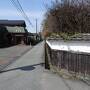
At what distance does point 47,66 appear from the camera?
16.6 metres

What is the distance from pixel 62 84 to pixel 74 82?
0.56m

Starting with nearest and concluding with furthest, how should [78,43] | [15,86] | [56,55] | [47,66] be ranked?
[15,86]
[78,43]
[56,55]
[47,66]

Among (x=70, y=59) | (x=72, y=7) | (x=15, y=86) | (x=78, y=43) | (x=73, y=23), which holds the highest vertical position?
(x=72, y=7)

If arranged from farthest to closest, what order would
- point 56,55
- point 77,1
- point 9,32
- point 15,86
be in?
1. point 9,32
2. point 77,1
3. point 56,55
4. point 15,86

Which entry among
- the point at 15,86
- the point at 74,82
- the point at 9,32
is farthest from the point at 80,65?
the point at 9,32

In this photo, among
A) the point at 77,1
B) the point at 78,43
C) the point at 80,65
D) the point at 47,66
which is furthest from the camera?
the point at 77,1

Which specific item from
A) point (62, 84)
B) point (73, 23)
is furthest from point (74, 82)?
point (73, 23)

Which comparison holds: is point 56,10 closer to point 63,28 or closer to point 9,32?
point 63,28

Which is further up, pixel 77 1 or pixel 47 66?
pixel 77 1

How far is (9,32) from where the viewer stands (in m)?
72.0

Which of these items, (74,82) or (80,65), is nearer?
(74,82)

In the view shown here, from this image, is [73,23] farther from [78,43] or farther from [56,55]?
[78,43]

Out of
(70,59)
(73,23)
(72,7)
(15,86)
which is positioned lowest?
(15,86)

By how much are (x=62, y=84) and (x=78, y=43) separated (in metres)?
2.78
